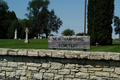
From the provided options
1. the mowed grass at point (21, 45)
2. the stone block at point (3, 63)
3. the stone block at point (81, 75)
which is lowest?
the stone block at point (81, 75)

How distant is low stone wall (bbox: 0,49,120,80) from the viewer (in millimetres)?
4934

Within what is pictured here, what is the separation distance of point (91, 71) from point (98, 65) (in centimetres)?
29

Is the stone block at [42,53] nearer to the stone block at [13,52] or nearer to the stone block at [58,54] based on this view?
the stone block at [58,54]

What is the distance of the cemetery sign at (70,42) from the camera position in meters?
6.00

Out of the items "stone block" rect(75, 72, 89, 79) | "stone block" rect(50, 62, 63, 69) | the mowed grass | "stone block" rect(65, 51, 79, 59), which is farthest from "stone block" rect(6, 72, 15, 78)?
the mowed grass

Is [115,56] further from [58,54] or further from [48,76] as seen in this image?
[48,76]

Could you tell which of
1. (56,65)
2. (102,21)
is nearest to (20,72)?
(56,65)

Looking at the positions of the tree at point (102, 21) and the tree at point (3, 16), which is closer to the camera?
the tree at point (102, 21)

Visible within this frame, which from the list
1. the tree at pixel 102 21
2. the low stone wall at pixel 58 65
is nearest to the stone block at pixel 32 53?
the low stone wall at pixel 58 65

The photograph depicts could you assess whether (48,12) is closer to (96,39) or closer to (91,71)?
(96,39)

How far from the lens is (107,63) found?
4961 mm

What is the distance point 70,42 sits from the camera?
20.4 ft

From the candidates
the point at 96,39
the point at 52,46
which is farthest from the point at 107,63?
the point at 96,39

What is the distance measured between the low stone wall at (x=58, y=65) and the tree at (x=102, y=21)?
13.3 m
